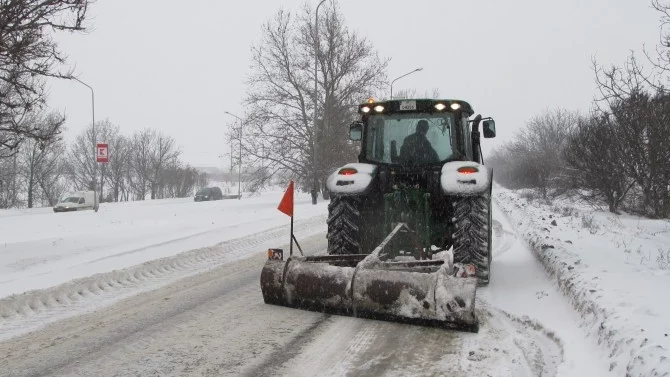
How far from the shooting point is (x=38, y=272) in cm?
700

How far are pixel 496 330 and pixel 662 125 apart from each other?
10645 millimetres

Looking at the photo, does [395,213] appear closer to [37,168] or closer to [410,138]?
[410,138]

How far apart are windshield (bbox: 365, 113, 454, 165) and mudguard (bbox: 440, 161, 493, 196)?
2.44 feet

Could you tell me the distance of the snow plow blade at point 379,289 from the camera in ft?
13.1

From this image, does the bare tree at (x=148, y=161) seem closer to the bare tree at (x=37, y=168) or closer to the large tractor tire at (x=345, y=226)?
the bare tree at (x=37, y=168)

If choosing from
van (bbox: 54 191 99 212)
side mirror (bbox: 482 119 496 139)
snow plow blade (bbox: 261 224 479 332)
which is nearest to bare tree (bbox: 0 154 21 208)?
van (bbox: 54 191 99 212)

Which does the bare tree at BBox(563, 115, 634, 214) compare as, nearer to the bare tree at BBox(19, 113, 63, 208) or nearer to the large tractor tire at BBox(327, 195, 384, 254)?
the large tractor tire at BBox(327, 195, 384, 254)

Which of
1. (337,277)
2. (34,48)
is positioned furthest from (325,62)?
(337,277)

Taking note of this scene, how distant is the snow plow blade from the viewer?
4000 mm

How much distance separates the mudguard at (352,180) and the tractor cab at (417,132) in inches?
24.0

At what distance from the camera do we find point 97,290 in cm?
576

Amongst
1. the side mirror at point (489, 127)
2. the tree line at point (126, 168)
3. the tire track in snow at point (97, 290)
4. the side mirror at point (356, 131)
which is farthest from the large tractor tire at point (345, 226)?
the tree line at point (126, 168)

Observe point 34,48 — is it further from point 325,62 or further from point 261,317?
point 325,62

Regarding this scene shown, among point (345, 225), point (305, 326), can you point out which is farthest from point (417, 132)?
point (305, 326)
